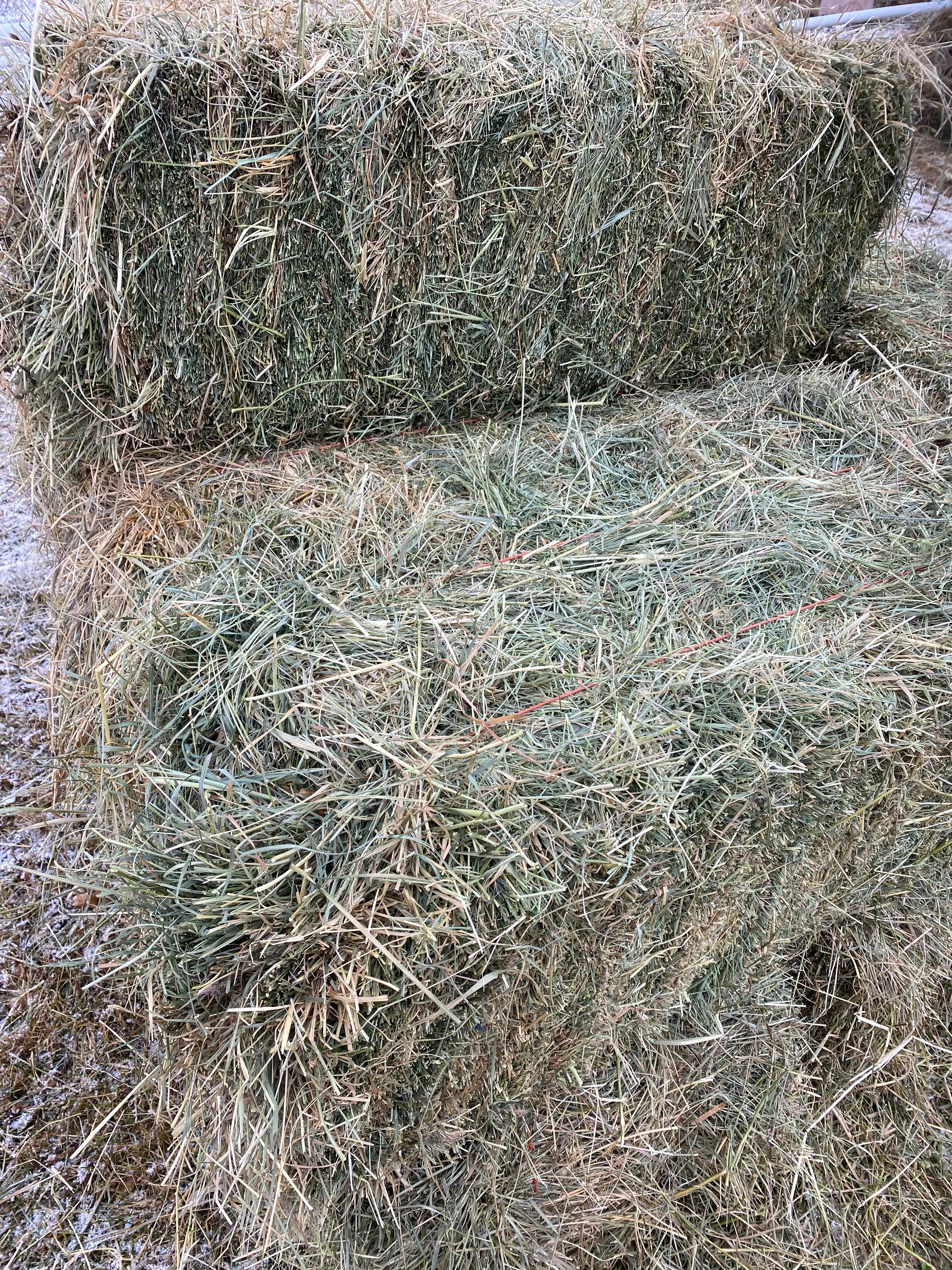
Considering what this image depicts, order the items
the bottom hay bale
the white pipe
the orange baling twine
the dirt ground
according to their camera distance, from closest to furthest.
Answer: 1. the bottom hay bale
2. the orange baling twine
3. the dirt ground
4. the white pipe

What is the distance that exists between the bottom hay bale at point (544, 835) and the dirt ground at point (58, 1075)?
0.19 metres

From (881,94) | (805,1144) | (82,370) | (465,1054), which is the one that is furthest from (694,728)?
(881,94)

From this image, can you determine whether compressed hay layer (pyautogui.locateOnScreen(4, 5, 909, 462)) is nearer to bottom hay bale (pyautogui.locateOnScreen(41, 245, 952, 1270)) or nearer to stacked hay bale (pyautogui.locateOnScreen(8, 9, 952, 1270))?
stacked hay bale (pyautogui.locateOnScreen(8, 9, 952, 1270))

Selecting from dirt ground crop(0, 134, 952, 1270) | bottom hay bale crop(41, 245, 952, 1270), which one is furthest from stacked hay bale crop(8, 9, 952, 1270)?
dirt ground crop(0, 134, 952, 1270)

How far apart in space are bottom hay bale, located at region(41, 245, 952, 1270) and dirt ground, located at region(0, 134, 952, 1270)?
7.5 inches

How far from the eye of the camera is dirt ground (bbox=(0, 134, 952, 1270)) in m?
1.46

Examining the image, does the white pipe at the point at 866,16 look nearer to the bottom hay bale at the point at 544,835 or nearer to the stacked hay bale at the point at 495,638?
the stacked hay bale at the point at 495,638

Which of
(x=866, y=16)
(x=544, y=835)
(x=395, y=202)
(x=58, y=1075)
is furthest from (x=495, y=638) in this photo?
(x=866, y=16)

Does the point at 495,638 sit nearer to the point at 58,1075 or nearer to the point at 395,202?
the point at 395,202

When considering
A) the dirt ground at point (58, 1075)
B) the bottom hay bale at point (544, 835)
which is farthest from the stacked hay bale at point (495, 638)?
the dirt ground at point (58, 1075)

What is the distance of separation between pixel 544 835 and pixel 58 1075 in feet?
3.91

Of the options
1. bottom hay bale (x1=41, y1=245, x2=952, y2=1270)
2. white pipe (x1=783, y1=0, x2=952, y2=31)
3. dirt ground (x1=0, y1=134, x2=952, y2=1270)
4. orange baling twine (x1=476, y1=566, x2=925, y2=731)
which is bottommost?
dirt ground (x1=0, y1=134, x2=952, y2=1270)

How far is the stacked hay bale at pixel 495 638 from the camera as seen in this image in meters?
1.09

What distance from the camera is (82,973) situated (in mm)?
1794
